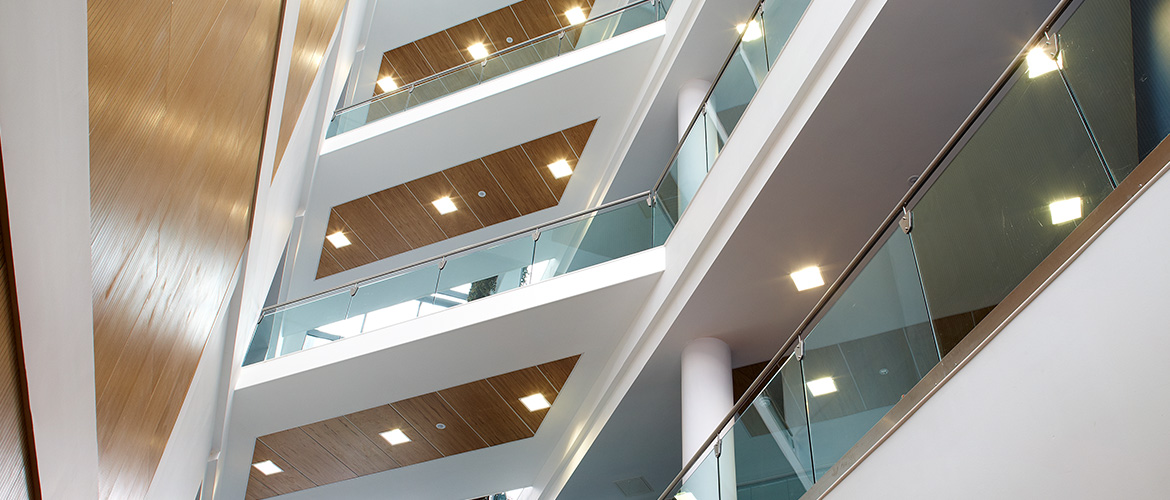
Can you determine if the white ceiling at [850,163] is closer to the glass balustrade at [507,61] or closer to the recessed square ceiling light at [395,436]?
the recessed square ceiling light at [395,436]

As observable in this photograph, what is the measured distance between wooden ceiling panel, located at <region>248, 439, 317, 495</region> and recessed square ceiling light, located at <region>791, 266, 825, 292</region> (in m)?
5.39

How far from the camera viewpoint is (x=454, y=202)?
35.2ft

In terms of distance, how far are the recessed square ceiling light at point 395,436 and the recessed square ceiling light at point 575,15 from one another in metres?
6.28

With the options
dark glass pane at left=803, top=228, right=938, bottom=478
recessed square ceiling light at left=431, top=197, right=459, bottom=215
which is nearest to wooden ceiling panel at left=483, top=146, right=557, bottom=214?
recessed square ceiling light at left=431, top=197, right=459, bottom=215

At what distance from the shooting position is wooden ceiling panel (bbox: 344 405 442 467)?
8.23 meters

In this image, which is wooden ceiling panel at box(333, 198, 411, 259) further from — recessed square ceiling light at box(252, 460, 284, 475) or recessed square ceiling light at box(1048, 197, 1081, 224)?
recessed square ceiling light at box(1048, 197, 1081, 224)

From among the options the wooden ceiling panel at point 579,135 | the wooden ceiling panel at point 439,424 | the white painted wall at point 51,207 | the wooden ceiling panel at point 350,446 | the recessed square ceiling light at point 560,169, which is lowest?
the white painted wall at point 51,207

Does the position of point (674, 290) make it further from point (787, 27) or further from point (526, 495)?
point (526, 495)

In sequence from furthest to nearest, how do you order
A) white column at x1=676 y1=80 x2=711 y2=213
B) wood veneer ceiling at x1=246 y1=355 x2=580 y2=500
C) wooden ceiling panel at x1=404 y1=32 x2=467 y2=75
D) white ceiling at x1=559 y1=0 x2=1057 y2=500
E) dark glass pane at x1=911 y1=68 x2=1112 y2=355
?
wooden ceiling panel at x1=404 y1=32 x2=467 y2=75 → wood veneer ceiling at x1=246 y1=355 x2=580 y2=500 → white column at x1=676 y1=80 x2=711 y2=213 → white ceiling at x1=559 y1=0 x2=1057 y2=500 → dark glass pane at x1=911 y1=68 x2=1112 y2=355

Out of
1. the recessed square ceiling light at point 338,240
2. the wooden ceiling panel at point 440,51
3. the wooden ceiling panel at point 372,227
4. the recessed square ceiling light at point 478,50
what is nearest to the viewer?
the wooden ceiling panel at point 372,227

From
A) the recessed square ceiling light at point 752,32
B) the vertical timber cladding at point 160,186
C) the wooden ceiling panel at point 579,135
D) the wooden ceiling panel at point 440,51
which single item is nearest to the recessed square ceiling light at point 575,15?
the wooden ceiling panel at point 440,51

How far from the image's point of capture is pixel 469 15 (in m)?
12.1

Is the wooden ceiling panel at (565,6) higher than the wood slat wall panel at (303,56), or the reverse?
the wooden ceiling panel at (565,6)

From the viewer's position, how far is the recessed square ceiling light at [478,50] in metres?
12.4
